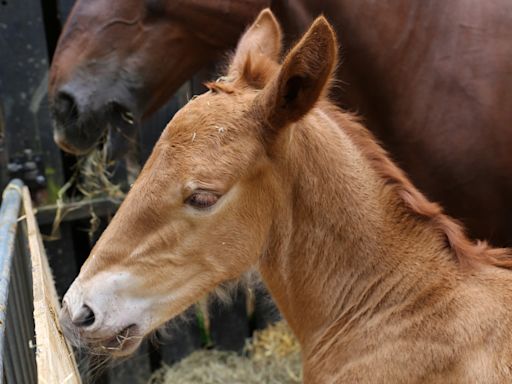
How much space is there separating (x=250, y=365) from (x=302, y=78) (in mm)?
2838

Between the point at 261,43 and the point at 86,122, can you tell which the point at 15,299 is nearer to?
the point at 86,122

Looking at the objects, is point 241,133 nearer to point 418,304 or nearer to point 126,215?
point 126,215

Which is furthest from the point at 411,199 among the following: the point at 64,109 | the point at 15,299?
the point at 64,109

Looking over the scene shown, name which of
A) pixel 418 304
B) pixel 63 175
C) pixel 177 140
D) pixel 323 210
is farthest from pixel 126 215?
pixel 63 175

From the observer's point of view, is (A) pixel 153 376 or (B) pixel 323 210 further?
(A) pixel 153 376

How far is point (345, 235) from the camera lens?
200cm

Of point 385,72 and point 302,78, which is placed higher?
point 302,78

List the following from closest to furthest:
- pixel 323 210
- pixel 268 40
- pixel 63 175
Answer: pixel 323 210
pixel 268 40
pixel 63 175

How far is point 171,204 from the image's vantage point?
73.4 inches

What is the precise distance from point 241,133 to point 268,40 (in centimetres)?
63

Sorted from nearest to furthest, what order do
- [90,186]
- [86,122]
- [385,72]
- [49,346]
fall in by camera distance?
[49,346]
[385,72]
[86,122]
[90,186]

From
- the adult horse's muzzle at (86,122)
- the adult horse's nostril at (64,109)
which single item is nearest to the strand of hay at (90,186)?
the adult horse's muzzle at (86,122)

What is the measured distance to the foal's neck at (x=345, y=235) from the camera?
6.50ft

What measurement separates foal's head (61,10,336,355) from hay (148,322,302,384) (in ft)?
7.23
